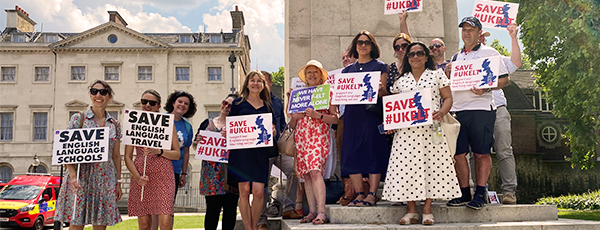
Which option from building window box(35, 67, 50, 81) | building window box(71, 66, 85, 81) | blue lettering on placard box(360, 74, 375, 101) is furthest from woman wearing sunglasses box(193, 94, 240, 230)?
building window box(35, 67, 50, 81)

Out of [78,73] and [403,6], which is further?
[78,73]

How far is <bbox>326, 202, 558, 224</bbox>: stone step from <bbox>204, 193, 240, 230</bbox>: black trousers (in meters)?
1.28

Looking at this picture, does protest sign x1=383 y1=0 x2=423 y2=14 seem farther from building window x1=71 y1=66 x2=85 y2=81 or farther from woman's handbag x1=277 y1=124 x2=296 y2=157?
building window x1=71 y1=66 x2=85 y2=81

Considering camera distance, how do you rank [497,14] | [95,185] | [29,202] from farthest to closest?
1. [29,202]
2. [497,14]
3. [95,185]

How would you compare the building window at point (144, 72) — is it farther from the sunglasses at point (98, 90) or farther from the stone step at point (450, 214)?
the stone step at point (450, 214)

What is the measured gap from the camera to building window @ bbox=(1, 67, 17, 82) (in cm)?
3947

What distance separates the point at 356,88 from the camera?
580 centimetres

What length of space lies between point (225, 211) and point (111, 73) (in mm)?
36015

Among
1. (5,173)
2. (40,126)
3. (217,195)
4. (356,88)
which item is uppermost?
(40,126)

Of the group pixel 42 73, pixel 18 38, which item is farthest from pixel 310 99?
pixel 18 38

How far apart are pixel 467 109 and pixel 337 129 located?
5.59 ft

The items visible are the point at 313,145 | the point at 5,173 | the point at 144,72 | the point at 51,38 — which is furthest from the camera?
the point at 51,38

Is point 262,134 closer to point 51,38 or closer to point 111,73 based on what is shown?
point 111,73

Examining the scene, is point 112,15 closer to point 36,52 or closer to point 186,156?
point 36,52
